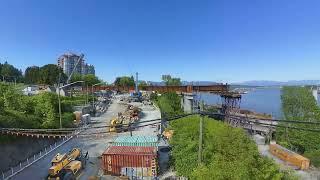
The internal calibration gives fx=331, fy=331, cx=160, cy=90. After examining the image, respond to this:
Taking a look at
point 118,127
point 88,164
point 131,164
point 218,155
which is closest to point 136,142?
point 118,127

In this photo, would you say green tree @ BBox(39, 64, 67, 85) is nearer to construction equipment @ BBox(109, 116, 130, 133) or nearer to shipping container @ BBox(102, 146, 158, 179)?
construction equipment @ BBox(109, 116, 130, 133)

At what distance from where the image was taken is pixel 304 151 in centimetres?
5631

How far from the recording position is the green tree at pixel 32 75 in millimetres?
154538

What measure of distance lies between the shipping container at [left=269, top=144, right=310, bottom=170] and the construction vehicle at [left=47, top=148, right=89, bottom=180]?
22747 mm

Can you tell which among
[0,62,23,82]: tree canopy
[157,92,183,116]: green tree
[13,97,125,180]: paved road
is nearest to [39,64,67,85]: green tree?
[0,62,23,82]: tree canopy

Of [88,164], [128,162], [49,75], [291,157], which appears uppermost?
[49,75]

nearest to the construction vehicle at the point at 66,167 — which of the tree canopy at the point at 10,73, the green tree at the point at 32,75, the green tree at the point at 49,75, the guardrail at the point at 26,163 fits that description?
the guardrail at the point at 26,163

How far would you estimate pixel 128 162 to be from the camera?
34.5 meters

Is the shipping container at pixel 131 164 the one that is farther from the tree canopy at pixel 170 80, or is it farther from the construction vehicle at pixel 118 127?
the tree canopy at pixel 170 80

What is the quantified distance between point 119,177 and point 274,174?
55.2 ft

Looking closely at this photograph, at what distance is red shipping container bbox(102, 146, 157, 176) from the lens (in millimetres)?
34125

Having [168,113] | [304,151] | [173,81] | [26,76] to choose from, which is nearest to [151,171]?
[304,151]

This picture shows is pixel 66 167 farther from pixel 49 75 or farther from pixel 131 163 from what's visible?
pixel 49 75

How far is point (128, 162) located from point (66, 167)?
623 centimetres
